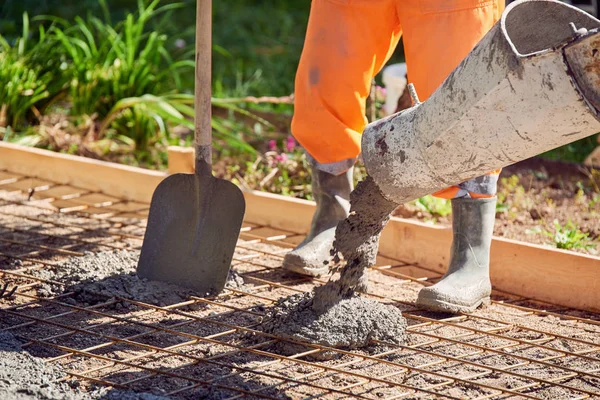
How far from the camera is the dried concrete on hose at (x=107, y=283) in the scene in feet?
8.36

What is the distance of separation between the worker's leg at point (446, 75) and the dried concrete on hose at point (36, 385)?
1015mm

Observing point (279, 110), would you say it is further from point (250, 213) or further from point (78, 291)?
point (78, 291)

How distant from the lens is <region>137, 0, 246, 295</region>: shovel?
Result: 8.49 feet

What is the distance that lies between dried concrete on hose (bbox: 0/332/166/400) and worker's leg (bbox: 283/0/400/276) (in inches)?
37.9

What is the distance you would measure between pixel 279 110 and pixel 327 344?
2496 mm

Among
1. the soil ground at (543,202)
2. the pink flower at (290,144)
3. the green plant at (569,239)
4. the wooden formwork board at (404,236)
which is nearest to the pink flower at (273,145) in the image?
the pink flower at (290,144)

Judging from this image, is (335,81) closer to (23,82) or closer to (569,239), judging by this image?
(569,239)

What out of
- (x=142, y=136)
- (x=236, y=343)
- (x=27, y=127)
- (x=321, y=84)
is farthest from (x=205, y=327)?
(x=27, y=127)

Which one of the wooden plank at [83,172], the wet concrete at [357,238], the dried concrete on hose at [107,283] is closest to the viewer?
the wet concrete at [357,238]

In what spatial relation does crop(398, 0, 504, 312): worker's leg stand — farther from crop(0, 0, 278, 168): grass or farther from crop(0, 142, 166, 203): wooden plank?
crop(0, 0, 278, 168): grass

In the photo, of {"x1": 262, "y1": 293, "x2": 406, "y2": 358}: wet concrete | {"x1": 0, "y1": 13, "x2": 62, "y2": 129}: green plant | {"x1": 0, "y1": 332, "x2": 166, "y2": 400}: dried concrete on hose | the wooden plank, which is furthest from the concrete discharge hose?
{"x1": 0, "y1": 13, "x2": 62, "y2": 129}: green plant

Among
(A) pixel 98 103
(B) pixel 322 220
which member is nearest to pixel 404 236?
(B) pixel 322 220

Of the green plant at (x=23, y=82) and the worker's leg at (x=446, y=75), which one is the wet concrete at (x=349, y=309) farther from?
the green plant at (x=23, y=82)

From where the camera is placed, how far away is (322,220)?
114 inches
